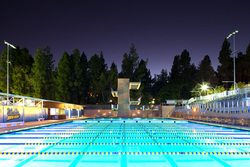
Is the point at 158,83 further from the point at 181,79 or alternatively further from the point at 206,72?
the point at 206,72

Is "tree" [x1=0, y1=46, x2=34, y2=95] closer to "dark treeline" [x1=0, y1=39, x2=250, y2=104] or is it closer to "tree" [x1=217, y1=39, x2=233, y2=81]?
"dark treeline" [x1=0, y1=39, x2=250, y2=104]

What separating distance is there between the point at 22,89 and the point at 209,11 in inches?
1293

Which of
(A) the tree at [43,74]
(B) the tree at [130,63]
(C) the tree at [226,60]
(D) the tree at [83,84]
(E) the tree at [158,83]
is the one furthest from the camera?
(E) the tree at [158,83]

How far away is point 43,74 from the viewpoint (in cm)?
3853

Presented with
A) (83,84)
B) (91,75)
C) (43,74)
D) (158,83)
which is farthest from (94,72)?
(158,83)

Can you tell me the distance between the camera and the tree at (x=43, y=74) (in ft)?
125

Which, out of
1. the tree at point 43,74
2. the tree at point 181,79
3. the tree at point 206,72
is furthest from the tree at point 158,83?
the tree at point 43,74

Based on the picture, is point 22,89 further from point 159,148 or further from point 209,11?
point 159,148

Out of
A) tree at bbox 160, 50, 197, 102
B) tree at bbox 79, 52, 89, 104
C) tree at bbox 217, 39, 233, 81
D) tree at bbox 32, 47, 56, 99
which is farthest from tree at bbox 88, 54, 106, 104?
tree at bbox 217, 39, 233, 81

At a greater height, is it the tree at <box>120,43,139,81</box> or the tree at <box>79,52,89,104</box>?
the tree at <box>120,43,139,81</box>

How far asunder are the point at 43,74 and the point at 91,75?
9979mm

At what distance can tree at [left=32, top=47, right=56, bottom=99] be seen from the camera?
38.0 metres

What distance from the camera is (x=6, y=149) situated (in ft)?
21.7

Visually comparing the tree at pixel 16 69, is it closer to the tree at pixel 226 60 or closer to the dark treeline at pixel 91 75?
the dark treeline at pixel 91 75
